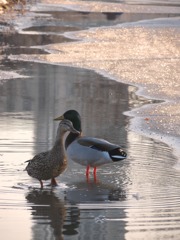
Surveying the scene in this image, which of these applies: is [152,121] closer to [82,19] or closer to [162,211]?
[162,211]

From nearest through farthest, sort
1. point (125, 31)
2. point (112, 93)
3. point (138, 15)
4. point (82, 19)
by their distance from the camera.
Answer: point (112, 93), point (125, 31), point (82, 19), point (138, 15)

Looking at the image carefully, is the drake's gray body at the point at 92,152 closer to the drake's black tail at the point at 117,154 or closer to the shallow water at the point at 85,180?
the drake's black tail at the point at 117,154

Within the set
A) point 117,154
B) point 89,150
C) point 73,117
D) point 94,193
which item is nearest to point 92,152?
point 89,150

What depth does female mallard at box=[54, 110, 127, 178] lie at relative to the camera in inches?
399

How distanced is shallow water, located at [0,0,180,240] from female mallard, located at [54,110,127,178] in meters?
0.22

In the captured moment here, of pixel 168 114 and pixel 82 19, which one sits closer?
pixel 168 114

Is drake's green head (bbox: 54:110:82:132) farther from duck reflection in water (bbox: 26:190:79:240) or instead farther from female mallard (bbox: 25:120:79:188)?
duck reflection in water (bbox: 26:190:79:240)

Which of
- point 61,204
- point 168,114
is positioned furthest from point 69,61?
point 61,204

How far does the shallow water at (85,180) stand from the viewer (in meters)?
8.17

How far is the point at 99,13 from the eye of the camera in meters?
41.4

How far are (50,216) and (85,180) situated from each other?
1.80 m

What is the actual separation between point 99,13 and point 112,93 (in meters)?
24.2

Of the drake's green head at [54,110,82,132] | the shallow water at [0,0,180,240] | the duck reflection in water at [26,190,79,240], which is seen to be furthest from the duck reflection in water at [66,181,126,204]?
the drake's green head at [54,110,82,132]

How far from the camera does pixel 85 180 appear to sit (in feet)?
33.9
